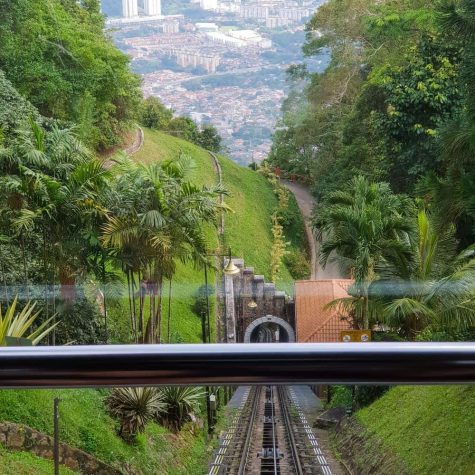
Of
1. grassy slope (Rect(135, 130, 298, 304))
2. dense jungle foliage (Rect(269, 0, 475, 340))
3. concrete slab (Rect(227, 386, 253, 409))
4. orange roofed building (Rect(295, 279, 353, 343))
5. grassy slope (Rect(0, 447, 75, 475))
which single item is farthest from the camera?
grassy slope (Rect(135, 130, 298, 304))

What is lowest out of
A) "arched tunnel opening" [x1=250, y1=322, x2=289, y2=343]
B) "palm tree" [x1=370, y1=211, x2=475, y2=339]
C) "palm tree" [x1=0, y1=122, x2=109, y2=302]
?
"arched tunnel opening" [x1=250, y1=322, x2=289, y2=343]

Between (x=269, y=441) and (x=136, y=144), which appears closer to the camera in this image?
Result: (x=269, y=441)

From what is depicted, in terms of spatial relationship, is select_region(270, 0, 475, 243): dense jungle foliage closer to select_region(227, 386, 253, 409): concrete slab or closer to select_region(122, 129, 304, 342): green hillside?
select_region(122, 129, 304, 342): green hillside

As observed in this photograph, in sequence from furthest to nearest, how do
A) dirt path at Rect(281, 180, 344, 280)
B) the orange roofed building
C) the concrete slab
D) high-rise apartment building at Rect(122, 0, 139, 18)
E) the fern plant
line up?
high-rise apartment building at Rect(122, 0, 139, 18), dirt path at Rect(281, 180, 344, 280), the orange roofed building, the fern plant, the concrete slab

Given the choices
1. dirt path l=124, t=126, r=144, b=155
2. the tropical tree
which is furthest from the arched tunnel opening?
the tropical tree

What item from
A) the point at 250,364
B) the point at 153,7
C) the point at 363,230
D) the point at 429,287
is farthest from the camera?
the point at 153,7

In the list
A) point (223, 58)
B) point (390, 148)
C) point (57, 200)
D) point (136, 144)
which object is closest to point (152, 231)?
point (57, 200)

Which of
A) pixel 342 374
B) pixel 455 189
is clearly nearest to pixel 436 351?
pixel 342 374

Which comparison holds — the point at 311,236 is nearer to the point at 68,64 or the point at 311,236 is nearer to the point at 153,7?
the point at 153,7
